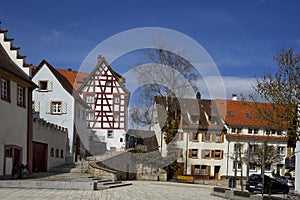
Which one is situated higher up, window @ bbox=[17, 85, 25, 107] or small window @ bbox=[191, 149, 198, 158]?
window @ bbox=[17, 85, 25, 107]

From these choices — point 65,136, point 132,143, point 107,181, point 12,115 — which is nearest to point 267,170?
point 132,143

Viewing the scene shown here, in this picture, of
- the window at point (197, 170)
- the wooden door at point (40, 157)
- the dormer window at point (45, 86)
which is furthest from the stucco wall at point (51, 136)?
the window at point (197, 170)

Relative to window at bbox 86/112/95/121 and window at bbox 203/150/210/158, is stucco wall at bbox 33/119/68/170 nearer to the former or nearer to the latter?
window at bbox 86/112/95/121

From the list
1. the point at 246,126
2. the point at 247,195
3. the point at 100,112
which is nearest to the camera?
the point at 247,195

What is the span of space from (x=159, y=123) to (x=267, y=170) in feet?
72.9

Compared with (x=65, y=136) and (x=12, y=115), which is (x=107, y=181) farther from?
(x=65, y=136)

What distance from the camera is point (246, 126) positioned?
60.4 metres

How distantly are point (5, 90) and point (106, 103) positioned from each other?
75.9 feet

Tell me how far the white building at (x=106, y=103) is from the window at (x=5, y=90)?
21401mm

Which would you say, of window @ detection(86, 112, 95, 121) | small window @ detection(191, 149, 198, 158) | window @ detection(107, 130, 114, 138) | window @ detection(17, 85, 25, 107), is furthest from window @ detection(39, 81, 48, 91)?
small window @ detection(191, 149, 198, 158)

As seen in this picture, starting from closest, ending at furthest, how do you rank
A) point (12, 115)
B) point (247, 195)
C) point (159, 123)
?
point (247, 195) < point (12, 115) < point (159, 123)

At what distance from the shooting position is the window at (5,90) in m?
25.1

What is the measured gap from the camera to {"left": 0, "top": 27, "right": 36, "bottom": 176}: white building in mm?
25266

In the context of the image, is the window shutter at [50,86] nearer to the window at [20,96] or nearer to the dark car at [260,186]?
the window at [20,96]
